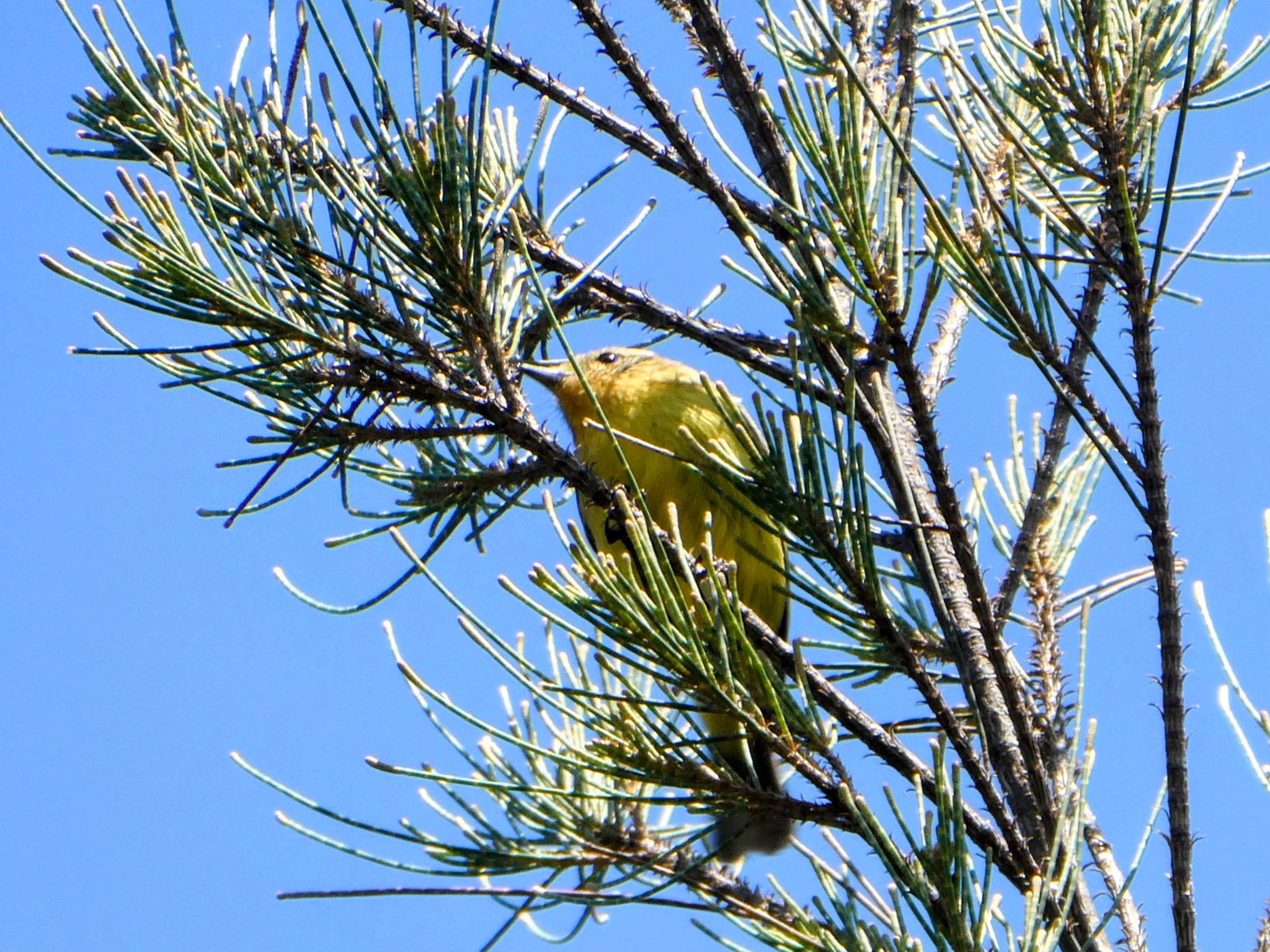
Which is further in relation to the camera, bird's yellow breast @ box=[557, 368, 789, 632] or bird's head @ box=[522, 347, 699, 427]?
bird's head @ box=[522, 347, 699, 427]

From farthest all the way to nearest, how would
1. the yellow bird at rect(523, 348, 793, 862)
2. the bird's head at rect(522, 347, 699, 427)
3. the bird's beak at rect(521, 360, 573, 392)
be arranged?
1. the bird's head at rect(522, 347, 699, 427)
2. the bird's beak at rect(521, 360, 573, 392)
3. the yellow bird at rect(523, 348, 793, 862)

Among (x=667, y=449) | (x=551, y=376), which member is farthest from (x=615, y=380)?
(x=667, y=449)

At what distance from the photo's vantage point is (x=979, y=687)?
186 cm

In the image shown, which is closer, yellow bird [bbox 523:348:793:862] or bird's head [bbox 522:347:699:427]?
yellow bird [bbox 523:348:793:862]

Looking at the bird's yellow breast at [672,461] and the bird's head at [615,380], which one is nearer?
the bird's yellow breast at [672,461]

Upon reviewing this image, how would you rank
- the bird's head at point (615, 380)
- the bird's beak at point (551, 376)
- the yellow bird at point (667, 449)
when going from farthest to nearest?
the bird's head at point (615, 380) → the bird's beak at point (551, 376) → the yellow bird at point (667, 449)

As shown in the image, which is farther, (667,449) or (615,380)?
(615,380)

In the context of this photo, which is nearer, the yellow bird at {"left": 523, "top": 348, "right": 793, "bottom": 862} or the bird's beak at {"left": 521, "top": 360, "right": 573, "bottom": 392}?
the yellow bird at {"left": 523, "top": 348, "right": 793, "bottom": 862}

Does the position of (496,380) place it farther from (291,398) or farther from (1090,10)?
(1090,10)

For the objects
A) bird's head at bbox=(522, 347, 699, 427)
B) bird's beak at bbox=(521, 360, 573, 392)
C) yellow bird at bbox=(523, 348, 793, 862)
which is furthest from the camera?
bird's head at bbox=(522, 347, 699, 427)

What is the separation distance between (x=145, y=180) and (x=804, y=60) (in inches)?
61.3

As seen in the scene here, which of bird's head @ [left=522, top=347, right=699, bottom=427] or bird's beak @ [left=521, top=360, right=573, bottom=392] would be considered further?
bird's head @ [left=522, top=347, right=699, bottom=427]

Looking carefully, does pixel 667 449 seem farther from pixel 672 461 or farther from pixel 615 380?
pixel 615 380

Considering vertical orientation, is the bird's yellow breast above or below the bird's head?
below
